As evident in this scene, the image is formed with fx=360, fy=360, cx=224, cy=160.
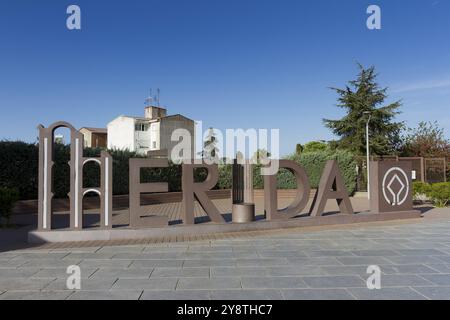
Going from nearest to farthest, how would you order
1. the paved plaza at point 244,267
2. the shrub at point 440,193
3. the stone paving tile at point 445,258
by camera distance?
the paved plaza at point 244,267 < the stone paving tile at point 445,258 < the shrub at point 440,193

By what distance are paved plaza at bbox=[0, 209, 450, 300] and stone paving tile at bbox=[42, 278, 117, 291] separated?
0.05ft

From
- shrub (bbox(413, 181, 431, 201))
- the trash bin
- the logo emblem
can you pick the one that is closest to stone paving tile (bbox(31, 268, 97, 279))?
the trash bin

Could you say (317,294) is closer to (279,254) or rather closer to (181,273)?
(181,273)

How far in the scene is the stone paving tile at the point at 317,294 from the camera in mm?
4660

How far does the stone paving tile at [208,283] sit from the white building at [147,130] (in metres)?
47.3

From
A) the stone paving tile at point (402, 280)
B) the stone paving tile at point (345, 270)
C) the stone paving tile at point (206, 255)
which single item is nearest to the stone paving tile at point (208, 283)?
the stone paving tile at point (206, 255)

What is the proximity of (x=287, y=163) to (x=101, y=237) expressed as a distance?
5279 mm

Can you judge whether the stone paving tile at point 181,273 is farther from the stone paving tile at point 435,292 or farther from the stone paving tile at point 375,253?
the stone paving tile at point 375,253

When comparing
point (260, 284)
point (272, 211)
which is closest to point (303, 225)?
point (272, 211)

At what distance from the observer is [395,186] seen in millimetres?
11398

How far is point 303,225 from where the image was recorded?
1021 cm

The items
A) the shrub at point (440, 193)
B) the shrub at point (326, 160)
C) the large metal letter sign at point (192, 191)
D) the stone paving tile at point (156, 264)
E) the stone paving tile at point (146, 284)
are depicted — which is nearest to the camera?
the stone paving tile at point (146, 284)

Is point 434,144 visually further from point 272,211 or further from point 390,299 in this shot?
point 390,299

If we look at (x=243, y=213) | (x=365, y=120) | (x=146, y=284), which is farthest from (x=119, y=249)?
(x=365, y=120)
